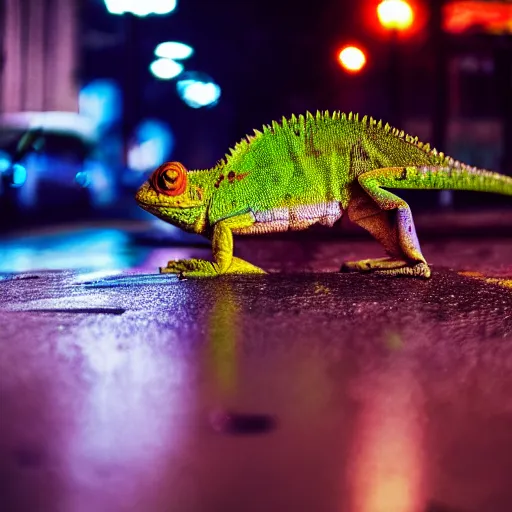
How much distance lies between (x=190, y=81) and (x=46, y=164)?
273 inches

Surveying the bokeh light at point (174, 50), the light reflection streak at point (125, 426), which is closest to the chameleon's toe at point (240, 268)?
the light reflection streak at point (125, 426)

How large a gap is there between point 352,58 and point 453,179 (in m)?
6.59

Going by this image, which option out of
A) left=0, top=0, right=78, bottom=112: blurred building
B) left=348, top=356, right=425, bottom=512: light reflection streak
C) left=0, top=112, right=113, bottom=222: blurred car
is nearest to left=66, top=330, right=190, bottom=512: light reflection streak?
left=348, top=356, right=425, bottom=512: light reflection streak

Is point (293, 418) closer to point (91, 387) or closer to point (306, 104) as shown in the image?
point (91, 387)

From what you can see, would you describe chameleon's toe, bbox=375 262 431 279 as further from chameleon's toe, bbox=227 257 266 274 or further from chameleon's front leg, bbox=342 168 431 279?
chameleon's toe, bbox=227 257 266 274

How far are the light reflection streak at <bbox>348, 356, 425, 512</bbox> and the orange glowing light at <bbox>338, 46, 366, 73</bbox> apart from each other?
8.92m

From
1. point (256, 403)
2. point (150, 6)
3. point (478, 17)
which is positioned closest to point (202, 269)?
point (256, 403)

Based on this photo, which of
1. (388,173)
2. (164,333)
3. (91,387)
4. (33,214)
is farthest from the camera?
(33,214)

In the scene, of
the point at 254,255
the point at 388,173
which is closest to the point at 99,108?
the point at 254,255

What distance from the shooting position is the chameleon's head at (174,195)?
4.48 m

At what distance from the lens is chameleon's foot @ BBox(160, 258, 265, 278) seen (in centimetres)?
450

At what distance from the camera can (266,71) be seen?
16781mm

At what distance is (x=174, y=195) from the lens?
4496 millimetres

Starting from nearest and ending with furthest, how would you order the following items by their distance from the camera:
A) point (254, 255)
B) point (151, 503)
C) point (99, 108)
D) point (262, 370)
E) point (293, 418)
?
point (151, 503) < point (293, 418) < point (262, 370) < point (254, 255) < point (99, 108)
